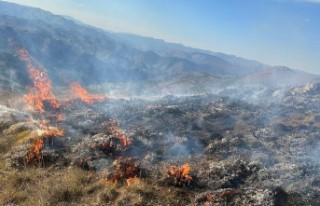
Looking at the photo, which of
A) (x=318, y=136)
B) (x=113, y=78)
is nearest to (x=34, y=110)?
(x=318, y=136)

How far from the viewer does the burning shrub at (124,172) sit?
1325cm

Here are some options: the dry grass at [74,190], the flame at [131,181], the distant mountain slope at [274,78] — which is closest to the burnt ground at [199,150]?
the dry grass at [74,190]

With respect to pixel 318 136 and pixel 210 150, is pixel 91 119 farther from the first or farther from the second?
pixel 318 136

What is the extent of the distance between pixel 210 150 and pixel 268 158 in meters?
5.03

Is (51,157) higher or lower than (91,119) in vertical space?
higher

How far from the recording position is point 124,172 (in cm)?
1412

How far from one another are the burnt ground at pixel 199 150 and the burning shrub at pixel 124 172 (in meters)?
0.32

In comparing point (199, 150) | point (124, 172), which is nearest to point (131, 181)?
point (124, 172)

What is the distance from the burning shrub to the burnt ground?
0.32 meters

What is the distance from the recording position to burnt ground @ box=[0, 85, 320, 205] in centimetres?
1330

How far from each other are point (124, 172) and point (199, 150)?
63.7ft

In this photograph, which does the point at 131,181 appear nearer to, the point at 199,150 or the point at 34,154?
the point at 34,154

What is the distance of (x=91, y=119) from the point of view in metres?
38.2

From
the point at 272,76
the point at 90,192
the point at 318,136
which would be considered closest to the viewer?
the point at 90,192
